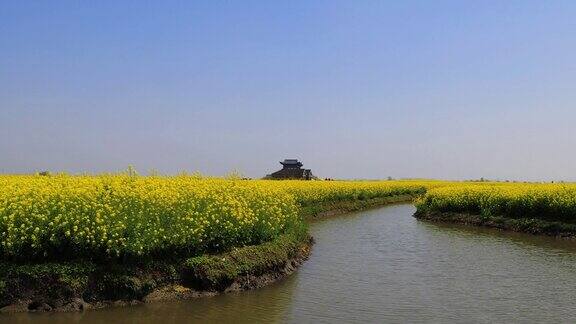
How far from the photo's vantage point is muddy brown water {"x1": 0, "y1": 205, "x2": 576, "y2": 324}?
10.2 metres

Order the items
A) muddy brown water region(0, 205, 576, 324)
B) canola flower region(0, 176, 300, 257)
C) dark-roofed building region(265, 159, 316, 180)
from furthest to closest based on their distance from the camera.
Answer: dark-roofed building region(265, 159, 316, 180) → canola flower region(0, 176, 300, 257) → muddy brown water region(0, 205, 576, 324)

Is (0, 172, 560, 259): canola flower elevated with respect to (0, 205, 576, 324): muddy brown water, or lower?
elevated

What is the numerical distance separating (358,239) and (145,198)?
1072cm

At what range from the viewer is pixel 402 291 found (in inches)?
485

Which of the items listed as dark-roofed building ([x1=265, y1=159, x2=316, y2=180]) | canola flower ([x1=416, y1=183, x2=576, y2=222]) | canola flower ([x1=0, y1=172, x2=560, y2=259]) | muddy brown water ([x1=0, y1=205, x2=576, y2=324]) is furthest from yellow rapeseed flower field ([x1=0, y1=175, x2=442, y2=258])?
dark-roofed building ([x1=265, y1=159, x2=316, y2=180])

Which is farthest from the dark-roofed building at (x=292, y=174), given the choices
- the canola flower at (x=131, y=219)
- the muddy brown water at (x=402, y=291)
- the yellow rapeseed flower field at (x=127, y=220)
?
the yellow rapeseed flower field at (x=127, y=220)

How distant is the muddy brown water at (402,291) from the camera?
1020 centimetres

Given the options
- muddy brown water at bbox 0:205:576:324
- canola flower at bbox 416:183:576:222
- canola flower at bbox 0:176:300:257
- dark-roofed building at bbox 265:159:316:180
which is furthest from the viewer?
dark-roofed building at bbox 265:159:316:180

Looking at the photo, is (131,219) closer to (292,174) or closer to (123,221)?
(123,221)

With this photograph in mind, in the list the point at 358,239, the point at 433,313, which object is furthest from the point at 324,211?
the point at 433,313

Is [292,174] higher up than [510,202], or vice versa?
[292,174]

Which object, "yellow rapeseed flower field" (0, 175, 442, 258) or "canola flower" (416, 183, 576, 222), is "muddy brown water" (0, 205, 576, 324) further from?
"canola flower" (416, 183, 576, 222)

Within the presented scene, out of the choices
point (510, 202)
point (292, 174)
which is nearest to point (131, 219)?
point (510, 202)

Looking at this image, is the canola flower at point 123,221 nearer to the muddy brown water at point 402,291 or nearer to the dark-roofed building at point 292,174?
the muddy brown water at point 402,291
